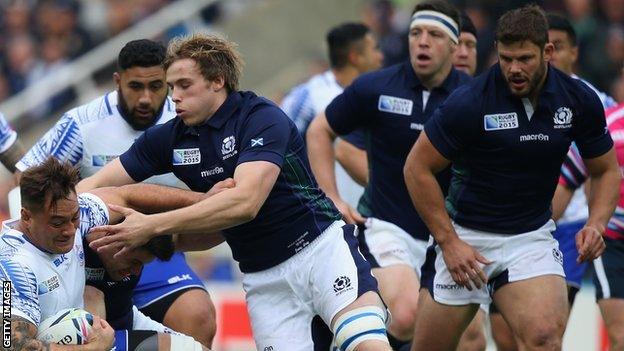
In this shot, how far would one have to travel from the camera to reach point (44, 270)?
24.4 ft

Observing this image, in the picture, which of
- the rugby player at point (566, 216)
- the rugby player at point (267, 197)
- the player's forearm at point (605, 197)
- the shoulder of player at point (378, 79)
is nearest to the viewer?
the rugby player at point (267, 197)

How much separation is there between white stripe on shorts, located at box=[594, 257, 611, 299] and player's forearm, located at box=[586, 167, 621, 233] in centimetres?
105

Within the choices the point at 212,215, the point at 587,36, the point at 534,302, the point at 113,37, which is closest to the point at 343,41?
the point at 587,36

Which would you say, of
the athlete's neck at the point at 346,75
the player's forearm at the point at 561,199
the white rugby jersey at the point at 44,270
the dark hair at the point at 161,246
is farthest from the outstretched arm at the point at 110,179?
the athlete's neck at the point at 346,75

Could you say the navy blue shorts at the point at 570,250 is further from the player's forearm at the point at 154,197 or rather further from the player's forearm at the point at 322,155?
the player's forearm at the point at 154,197

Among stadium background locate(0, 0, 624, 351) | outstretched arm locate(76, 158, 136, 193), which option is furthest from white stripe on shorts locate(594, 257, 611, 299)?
stadium background locate(0, 0, 624, 351)

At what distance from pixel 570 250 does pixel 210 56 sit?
3842 mm

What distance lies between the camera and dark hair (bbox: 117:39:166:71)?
30.0 ft

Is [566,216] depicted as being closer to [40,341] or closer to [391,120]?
[391,120]

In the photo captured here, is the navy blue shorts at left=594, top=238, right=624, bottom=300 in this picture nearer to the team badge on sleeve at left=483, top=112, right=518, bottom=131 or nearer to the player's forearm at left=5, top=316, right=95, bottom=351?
the team badge on sleeve at left=483, top=112, right=518, bottom=131

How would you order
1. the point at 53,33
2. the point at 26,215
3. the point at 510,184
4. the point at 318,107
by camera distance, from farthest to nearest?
the point at 53,33 < the point at 318,107 < the point at 510,184 < the point at 26,215

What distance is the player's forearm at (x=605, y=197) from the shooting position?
8.55 m

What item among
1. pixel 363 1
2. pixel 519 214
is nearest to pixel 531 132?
pixel 519 214

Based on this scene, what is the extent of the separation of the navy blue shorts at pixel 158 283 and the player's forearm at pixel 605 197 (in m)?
2.53
